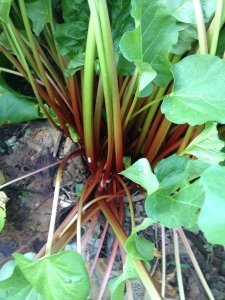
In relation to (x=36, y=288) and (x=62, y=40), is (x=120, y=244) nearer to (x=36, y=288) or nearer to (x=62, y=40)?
(x=36, y=288)

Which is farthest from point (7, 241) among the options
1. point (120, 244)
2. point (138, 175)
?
point (138, 175)

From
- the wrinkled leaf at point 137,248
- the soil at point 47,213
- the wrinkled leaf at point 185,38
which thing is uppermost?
the wrinkled leaf at point 185,38

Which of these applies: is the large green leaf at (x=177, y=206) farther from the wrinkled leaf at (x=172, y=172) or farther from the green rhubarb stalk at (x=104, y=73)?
the green rhubarb stalk at (x=104, y=73)

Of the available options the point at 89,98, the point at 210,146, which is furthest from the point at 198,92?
the point at 89,98

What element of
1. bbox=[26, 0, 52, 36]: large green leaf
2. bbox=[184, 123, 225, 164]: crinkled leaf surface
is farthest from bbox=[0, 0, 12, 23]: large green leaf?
bbox=[184, 123, 225, 164]: crinkled leaf surface

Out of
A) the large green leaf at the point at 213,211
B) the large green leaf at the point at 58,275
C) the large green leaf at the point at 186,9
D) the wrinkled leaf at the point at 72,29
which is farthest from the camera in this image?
the wrinkled leaf at the point at 72,29

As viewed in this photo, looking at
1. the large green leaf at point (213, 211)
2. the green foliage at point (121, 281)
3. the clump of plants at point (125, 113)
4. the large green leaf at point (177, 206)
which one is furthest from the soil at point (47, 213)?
the large green leaf at point (213, 211)
